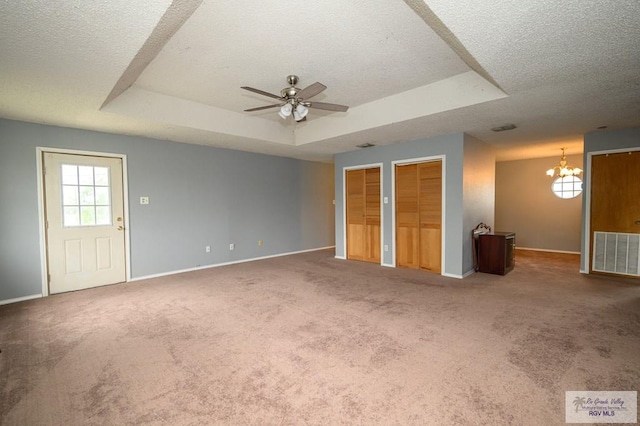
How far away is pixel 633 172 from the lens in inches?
177

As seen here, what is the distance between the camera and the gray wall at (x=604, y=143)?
4.49 m

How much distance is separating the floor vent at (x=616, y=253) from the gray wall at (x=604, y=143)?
14 cm

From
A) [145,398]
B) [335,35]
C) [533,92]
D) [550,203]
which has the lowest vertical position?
[145,398]

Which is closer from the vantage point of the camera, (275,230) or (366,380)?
(366,380)

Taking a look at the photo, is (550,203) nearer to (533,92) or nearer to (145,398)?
(533,92)

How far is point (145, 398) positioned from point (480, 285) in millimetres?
4317

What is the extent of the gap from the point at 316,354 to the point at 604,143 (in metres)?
5.83

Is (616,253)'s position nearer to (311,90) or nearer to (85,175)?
(311,90)

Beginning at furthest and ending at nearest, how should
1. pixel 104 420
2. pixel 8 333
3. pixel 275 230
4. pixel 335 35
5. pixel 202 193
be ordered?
pixel 275 230
pixel 202 193
pixel 8 333
pixel 335 35
pixel 104 420

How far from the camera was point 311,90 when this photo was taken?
2785mm

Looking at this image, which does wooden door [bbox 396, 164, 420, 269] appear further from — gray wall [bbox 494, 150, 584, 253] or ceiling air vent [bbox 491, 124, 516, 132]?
gray wall [bbox 494, 150, 584, 253]

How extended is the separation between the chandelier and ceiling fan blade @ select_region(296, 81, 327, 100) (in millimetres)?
6374

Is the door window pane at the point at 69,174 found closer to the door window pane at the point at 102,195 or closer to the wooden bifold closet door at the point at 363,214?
the door window pane at the point at 102,195

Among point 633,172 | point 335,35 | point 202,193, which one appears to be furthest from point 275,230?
point 633,172
